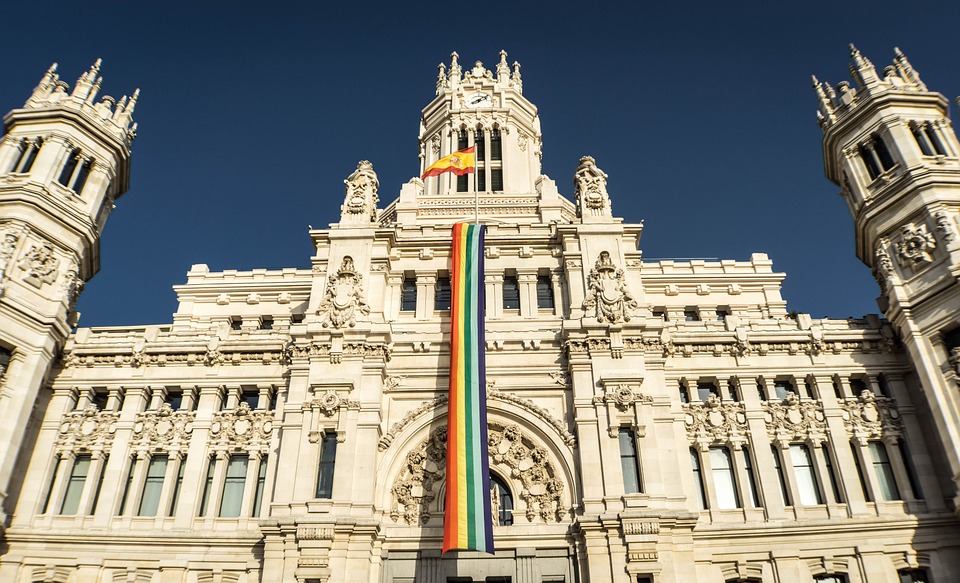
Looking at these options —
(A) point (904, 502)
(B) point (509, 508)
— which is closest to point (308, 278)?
(B) point (509, 508)

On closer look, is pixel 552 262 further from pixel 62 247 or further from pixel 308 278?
pixel 62 247

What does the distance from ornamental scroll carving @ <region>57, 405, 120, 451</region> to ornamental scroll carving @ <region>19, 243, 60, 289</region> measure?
7.17m

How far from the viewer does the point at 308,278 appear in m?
51.2

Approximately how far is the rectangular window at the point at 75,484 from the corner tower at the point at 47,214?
8.22ft

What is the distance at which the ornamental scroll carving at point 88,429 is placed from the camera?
35750 mm

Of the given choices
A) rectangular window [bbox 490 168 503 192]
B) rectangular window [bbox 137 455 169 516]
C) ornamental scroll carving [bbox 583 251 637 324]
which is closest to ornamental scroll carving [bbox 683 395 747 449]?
ornamental scroll carving [bbox 583 251 637 324]

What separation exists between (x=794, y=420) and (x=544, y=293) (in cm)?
1432

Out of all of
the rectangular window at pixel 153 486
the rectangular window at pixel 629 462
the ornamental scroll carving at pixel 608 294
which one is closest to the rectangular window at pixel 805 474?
the rectangular window at pixel 629 462

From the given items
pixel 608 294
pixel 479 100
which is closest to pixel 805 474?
pixel 608 294

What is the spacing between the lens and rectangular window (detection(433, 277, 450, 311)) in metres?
39.2

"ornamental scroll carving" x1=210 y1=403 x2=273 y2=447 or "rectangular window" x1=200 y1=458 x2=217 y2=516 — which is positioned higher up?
"ornamental scroll carving" x1=210 y1=403 x2=273 y2=447

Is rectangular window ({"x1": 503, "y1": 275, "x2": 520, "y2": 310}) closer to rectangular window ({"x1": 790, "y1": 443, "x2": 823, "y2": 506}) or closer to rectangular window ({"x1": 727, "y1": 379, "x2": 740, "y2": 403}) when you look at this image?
rectangular window ({"x1": 727, "y1": 379, "x2": 740, "y2": 403})

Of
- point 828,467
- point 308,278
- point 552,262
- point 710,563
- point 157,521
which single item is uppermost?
point 308,278

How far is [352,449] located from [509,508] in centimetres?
776
